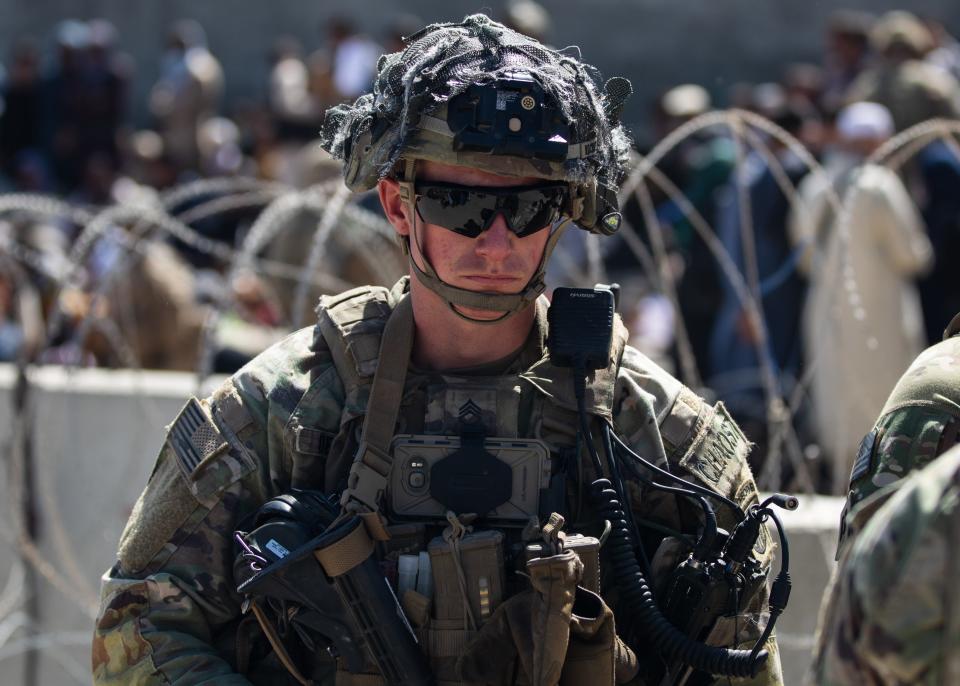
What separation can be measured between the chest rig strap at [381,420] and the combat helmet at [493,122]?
0.12 meters

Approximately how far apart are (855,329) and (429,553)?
12.7ft

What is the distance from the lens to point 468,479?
305 centimetres

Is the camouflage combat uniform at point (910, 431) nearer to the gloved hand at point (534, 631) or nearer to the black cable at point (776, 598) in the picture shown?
the black cable at point (776, 598)

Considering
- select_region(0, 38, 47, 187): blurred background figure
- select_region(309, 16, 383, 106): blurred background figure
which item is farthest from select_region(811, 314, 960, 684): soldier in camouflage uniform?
select_region(0, 38, 47, 187): blurred background figure

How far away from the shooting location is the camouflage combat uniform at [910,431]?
2861 mm

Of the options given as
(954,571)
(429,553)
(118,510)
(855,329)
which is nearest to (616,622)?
(429,553)

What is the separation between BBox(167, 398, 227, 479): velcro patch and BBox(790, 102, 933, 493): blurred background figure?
339cm

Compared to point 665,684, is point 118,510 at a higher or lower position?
lower

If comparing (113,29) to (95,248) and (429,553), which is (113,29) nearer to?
(95,248)

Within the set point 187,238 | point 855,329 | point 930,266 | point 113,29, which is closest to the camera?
point 187,238

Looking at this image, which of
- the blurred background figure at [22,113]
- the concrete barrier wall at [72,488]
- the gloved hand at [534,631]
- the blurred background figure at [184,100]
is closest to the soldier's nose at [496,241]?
the gloved hand at [534,631]

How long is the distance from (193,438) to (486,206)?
710 mm

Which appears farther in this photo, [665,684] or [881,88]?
[881,88]

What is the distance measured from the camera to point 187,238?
5.18 m
